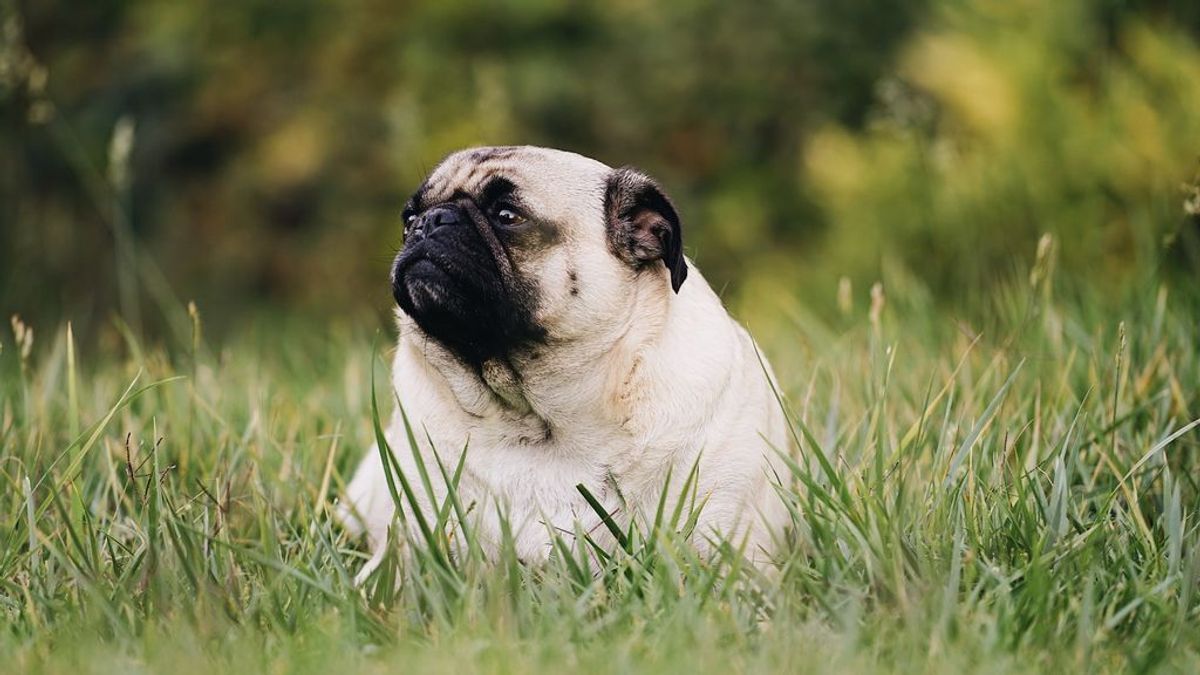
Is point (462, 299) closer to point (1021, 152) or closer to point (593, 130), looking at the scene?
point (1021, 152)

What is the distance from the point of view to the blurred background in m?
6.43

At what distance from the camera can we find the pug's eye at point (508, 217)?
11.4ft

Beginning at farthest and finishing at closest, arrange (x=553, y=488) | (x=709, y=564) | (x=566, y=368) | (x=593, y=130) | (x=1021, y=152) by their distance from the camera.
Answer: (x=593, y=130), (x=1021, y=152), (x=566, y=368), (x=553, y=488), (x=709, y=564)

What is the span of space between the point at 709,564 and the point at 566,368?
72cm

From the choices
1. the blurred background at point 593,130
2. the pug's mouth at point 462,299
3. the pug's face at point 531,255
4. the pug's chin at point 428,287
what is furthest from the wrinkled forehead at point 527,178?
the blurred background at point 593,130

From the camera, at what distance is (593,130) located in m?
10.9

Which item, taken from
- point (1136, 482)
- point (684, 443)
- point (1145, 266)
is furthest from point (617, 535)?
point (1145, 266)

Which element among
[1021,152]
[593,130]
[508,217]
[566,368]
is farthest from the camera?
[593,130]

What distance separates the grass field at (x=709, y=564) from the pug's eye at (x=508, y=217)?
806mm

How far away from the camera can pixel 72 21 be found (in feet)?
38.5

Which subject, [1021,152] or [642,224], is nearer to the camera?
[642,224]

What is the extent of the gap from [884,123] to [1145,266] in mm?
1573

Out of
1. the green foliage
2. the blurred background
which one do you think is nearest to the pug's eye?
the green foliage

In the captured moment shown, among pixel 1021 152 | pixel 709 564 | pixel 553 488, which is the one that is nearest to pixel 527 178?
pixel 553 488
